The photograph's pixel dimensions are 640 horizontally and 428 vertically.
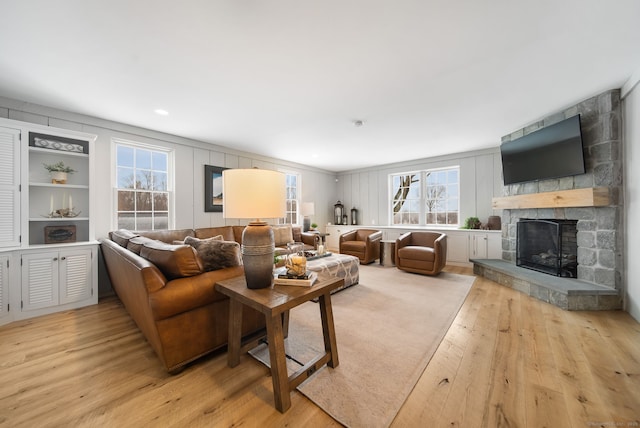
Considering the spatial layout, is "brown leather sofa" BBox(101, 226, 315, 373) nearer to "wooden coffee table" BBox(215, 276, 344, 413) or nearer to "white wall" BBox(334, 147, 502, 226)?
"wooden coffee table" BBox(215, 276, 344, 413)

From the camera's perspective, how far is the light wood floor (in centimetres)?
129

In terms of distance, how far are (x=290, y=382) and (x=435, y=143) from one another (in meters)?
4.70

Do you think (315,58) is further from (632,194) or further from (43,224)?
(43,224)

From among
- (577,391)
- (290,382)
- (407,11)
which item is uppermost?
(407,11)

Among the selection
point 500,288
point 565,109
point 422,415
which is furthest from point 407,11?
point 500,288

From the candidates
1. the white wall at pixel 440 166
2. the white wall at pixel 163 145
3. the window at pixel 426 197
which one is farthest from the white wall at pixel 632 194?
the white wall at pixel 163 145

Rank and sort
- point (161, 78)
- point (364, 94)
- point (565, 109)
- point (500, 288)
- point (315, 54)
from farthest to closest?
point (500, 288) < point (565, 109) < point (364, 94) < point (161, 78) < point (315, 54)

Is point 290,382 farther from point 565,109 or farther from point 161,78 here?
point 565,109

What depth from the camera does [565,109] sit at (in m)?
3.09

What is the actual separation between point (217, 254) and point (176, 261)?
30 cm

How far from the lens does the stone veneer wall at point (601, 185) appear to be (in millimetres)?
2658

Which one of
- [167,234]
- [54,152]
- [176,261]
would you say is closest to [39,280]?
[167,234]

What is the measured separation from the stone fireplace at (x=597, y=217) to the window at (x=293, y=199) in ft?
15.9

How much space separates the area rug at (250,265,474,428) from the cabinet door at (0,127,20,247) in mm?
3035
